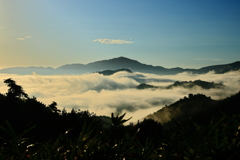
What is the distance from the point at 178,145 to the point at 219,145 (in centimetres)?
45

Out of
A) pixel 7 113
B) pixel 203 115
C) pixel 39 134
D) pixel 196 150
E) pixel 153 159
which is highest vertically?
pixel 196 150

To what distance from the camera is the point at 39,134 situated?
148 ft

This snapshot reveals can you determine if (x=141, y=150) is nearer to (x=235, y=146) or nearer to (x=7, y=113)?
(x=235, y=146)

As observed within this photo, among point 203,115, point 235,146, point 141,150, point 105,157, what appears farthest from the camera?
point 203,115

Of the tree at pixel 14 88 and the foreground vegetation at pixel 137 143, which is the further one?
the tree at pixel 14 88

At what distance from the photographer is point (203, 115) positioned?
19362 cm

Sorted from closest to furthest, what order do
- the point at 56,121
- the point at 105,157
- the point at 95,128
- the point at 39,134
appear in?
the point at 105,157, the point at 95,128, the point at 39,134, the point at 56,121

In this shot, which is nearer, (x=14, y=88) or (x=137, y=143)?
(x=137, y=143)

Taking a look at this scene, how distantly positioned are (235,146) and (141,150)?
44.5 inches

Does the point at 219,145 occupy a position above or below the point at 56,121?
above

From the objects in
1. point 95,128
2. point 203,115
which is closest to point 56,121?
point 95,128

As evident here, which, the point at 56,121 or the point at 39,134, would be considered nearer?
the point at 39,134

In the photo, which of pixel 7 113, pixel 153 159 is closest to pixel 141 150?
pixel 153 159

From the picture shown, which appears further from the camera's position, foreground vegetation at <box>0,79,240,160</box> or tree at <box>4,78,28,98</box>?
tree at <box>4,78,28,98</box>
